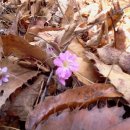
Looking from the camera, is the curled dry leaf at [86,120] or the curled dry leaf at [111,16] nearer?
the curled dry leaf at [86,120]

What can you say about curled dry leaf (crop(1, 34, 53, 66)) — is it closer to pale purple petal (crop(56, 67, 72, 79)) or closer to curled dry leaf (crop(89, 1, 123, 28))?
pale purple petal (crop(56, 67, 72, 79))

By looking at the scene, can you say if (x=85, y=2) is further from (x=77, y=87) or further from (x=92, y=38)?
(x=77, y=87)

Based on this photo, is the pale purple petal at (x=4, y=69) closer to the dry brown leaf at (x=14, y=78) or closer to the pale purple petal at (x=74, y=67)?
the dry brown leaf at (x=14, y=78)

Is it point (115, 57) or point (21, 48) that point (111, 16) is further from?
point (21, 48)

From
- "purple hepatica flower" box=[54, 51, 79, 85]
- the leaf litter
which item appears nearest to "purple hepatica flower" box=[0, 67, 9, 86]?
the leaf litter

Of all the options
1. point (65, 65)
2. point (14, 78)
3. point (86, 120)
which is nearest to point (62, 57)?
point (65, 65)

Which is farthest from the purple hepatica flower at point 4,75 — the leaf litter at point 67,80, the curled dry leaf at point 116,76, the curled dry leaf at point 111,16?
the curled dry leaf at point 111,16
